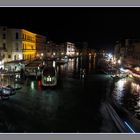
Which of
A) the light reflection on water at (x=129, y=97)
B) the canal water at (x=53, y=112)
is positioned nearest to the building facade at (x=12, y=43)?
the canal water at (x=53, y=112)

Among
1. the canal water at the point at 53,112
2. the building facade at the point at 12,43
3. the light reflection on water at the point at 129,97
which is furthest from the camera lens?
the building facade at the point at 12,43

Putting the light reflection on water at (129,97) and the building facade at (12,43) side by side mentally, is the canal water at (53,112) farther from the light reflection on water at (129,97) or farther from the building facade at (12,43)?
the building facade at (12,43)

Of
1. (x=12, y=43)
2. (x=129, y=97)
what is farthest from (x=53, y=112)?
(x=12, y=43)

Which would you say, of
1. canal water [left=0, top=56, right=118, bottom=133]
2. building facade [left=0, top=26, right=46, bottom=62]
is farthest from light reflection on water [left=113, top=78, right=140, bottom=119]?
building facade [left=0, top=26, right=46, bottom=62]

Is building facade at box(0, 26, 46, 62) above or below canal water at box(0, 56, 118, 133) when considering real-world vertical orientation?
above

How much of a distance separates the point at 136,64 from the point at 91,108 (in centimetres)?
1387

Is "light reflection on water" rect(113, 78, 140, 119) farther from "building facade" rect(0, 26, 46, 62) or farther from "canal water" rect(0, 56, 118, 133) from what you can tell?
"building facade" rect(0, 26, 46, 62)

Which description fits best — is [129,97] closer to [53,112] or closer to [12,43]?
[53,112]

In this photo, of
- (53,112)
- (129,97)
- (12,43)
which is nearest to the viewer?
(53,112)

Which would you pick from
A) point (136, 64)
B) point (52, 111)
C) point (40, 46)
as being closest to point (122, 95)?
point (52, 111)

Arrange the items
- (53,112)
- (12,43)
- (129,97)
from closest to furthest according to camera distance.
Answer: (53,112), (129,97), (12,43)

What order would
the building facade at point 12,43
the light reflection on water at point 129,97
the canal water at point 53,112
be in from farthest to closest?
the building facade at point 12,43 → the light reflection on water at point 129,97 → the canal water at point 53,112

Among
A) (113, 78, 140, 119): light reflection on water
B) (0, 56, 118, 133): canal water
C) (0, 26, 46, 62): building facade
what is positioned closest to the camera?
(0, 56, 118, 133): canal water

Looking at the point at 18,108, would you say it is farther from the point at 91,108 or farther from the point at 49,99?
the point at 91,108
